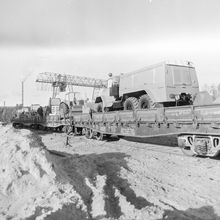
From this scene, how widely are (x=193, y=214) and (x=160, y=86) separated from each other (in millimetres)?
6370

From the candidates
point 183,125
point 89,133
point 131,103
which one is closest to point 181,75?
point 131,103

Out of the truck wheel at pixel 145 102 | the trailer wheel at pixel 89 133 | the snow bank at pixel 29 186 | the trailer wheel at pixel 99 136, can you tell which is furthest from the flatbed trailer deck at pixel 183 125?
the snow bank at pixel 29 186

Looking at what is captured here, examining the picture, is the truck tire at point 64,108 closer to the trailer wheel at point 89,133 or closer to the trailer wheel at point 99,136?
the trailer wheel at point 89,133

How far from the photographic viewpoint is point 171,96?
945 cm

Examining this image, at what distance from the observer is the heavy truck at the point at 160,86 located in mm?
9562

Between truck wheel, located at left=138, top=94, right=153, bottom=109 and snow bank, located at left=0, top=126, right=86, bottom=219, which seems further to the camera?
truck wheel, located at left=138, top=94, right=153, bottom=109

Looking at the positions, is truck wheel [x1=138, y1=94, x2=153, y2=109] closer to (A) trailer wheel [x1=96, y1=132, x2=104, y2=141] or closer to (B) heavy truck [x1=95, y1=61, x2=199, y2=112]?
(B) heavy truck [x1=95, y1=61, x2=199, y2=112]

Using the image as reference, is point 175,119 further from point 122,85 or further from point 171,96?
point 122,85

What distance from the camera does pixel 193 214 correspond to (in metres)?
3.88

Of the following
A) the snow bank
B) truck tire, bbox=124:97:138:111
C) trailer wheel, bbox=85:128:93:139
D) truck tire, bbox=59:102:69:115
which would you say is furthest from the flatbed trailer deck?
truck tire, bbox=59:102:69:115

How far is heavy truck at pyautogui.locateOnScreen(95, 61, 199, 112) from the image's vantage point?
956 cm

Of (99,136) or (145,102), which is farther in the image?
(99,136)

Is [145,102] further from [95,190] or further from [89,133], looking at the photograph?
[95,190]

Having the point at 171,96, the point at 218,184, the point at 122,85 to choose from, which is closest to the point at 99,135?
the point at 122,85
